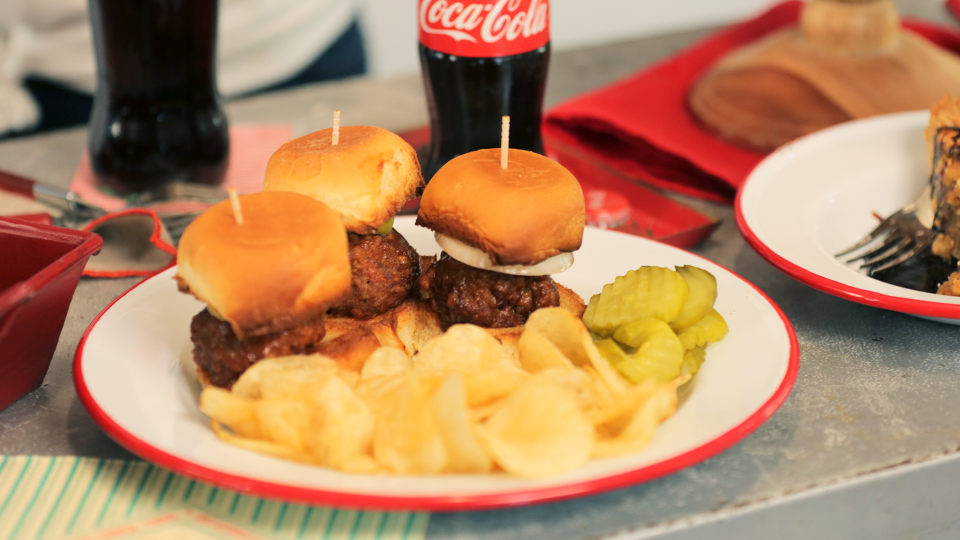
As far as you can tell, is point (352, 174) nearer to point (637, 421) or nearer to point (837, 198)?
point (637, 421)

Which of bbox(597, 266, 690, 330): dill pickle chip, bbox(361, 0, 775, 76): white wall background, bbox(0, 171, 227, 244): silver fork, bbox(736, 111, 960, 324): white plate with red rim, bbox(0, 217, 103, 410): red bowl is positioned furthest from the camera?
bbox(361, 0, 775, 76): white wall background

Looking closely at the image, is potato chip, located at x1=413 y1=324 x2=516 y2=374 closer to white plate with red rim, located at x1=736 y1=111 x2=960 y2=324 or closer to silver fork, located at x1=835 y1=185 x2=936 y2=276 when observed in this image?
white plate with red rim, located at x1=736 y1=111 x2=960 y2=324

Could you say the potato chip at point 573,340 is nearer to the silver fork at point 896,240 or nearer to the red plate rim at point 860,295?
the red plate rim at point 860,295

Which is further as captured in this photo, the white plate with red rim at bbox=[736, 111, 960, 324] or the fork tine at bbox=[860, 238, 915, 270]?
the fork tine at bbox=[860, 238, 915, 270]

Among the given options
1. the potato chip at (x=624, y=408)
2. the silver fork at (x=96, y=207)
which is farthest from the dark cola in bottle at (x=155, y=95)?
the potato chip at (x=624, y=408)

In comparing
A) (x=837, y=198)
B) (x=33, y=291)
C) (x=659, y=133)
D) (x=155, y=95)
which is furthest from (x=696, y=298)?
(x=155, y=95)

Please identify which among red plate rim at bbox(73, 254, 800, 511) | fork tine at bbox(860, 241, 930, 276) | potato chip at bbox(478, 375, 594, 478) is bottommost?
fork tine at bbox(860, 241, 930, 276)

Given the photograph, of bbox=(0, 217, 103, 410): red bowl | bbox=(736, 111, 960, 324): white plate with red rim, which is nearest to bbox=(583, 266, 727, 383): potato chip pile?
bbox=(736, 111, 960, 324): white plate with red rim
